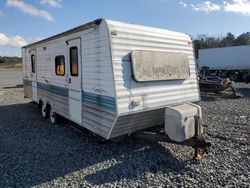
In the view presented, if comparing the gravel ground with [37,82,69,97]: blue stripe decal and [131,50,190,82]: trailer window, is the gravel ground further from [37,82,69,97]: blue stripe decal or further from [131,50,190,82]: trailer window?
[131,50,190,82]: trailer window

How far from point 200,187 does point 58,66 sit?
508 cm

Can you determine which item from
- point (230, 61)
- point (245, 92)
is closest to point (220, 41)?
point (230, 61)

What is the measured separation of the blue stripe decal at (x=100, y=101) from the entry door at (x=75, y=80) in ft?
1.16

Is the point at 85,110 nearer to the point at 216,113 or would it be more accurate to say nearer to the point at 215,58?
the point at 216,113

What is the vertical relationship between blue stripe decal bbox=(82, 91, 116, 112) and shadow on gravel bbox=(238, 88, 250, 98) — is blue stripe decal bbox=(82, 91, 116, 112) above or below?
above

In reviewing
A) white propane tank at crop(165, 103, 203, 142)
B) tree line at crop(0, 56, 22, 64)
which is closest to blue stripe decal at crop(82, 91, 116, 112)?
white propane tank at crop(165, 103, 203, 142)

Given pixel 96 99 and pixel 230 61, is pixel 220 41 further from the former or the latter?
pixel 96 99

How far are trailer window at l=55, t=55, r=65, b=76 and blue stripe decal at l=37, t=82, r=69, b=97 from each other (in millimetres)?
429

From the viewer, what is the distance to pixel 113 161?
5398 millimetres

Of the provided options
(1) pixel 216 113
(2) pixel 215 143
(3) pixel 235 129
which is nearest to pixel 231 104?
(1) pixel 216 113

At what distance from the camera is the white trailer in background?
994 inches

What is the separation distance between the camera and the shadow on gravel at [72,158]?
4.80m

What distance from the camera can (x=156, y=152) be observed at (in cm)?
581

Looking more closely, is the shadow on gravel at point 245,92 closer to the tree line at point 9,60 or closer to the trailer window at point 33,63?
the trailer window at point 33,63
